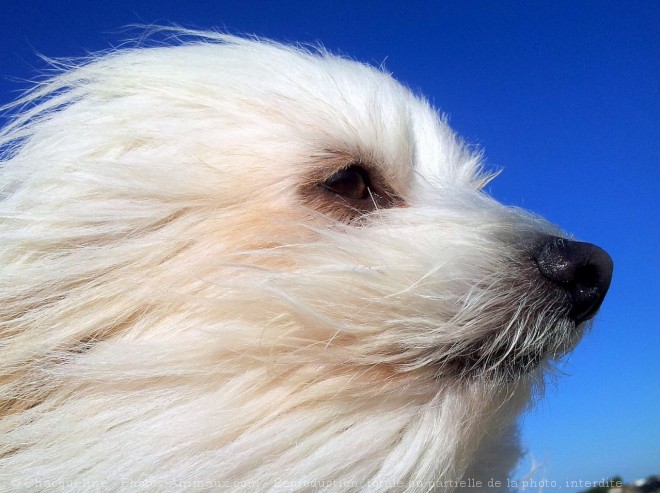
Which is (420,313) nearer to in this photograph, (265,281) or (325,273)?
(325,273)

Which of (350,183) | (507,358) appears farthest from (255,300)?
(507,358)

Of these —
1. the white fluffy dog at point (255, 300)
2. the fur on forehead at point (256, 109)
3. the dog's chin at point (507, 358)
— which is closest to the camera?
the white fluffy dog at point (255, 300)

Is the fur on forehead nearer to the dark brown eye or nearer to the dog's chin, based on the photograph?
the dark brown eye

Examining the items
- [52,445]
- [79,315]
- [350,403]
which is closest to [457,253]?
[350,403]

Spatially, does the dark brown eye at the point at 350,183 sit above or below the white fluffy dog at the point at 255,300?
above

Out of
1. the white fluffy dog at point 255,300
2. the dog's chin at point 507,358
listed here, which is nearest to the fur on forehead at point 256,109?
the white fluffy dog at point 255,300

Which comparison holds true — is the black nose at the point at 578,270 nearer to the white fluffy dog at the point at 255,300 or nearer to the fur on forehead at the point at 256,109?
the white fluffy dog at the point at 255,300

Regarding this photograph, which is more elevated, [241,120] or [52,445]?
[241,120]
